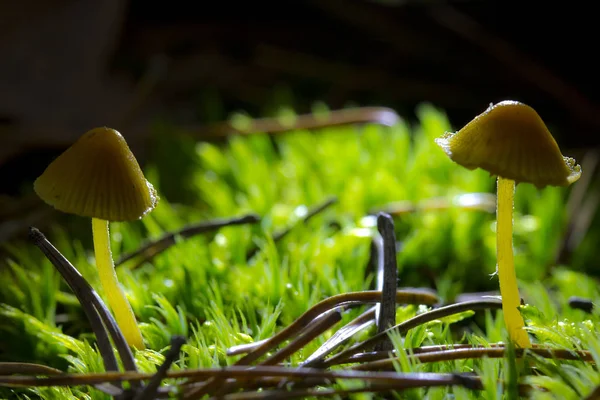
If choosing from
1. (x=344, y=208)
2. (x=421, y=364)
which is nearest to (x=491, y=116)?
(x=421, y=364)

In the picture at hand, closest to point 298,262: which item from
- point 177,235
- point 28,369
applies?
point 177,235

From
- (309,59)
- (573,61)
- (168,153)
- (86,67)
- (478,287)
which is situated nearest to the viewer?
(478,287)

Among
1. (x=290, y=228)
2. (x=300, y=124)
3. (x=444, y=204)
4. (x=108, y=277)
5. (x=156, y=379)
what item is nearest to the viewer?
(x=156, y=379)

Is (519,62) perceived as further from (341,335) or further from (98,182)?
(98,182)

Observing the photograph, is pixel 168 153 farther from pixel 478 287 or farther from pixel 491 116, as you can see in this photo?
pixel 491 116

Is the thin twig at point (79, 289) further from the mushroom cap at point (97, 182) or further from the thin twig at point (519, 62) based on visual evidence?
the thin twig at point (519, 62)

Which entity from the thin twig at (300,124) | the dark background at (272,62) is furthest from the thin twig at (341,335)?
the dark background at (272,62)
